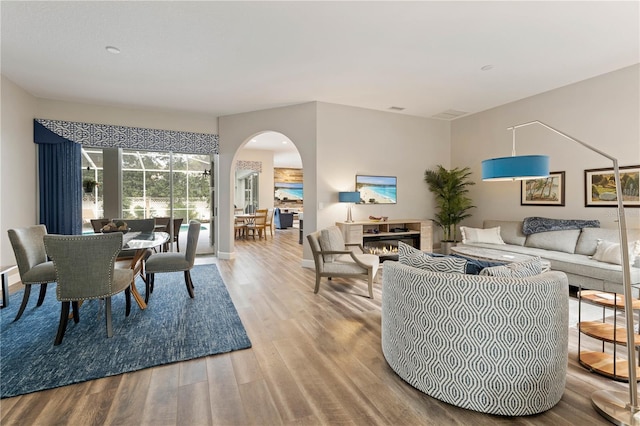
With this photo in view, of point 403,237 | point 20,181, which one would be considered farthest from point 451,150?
point 20,181

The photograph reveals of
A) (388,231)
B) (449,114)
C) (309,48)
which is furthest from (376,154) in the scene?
(309,48)

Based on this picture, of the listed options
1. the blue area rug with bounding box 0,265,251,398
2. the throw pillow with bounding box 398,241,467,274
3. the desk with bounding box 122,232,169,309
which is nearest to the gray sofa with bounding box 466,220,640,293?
the throw pillow with bounding box 398,241,467,274

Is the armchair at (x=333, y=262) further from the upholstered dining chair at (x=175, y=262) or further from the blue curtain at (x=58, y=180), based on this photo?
the blue curtain at (x=58, y=180)

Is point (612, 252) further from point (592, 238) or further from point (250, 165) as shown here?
point (250, 165)

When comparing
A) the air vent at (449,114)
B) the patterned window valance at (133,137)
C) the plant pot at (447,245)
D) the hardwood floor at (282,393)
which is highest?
the air vent at (449,114)

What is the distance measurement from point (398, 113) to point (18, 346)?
656 cm

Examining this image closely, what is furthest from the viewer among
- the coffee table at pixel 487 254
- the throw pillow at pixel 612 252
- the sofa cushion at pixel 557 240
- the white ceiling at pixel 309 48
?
the sofa cushion at pixel 557 240

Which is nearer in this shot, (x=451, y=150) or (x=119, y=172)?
(x=119, y=172)

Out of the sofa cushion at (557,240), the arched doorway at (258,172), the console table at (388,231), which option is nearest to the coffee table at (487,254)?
the sofa cushion at (557,240)

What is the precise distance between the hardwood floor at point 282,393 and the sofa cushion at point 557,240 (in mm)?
2300

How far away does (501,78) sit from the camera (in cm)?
454

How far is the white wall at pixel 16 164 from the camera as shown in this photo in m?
A: 4.34

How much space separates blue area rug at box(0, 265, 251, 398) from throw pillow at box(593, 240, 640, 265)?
176 inches

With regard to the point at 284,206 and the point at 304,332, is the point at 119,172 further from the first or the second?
the point at 284,206
